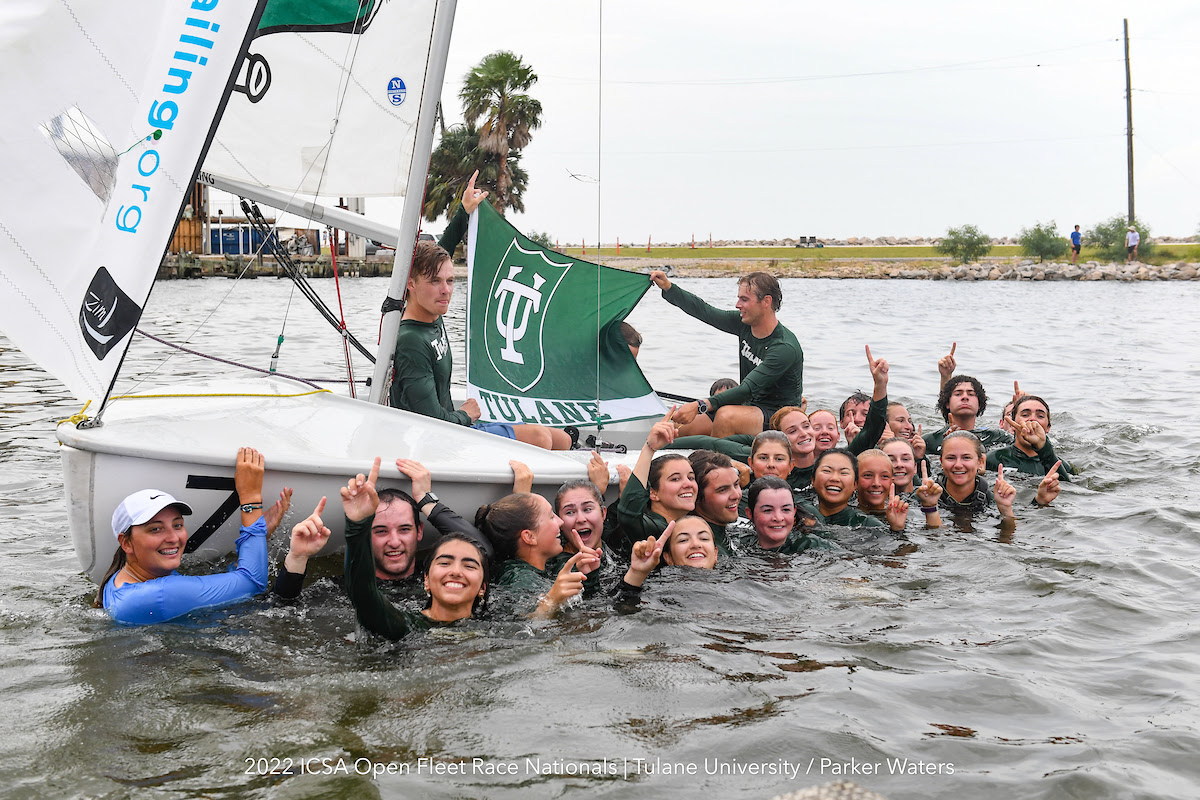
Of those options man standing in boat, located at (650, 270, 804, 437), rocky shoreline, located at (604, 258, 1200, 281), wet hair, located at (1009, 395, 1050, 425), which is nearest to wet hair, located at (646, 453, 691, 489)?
man standing in boat, located at (650, 270, 804, 437)

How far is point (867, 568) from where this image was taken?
Result: 19.3ft

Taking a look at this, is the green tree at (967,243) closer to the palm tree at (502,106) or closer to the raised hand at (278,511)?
the palm tree at (502,106)

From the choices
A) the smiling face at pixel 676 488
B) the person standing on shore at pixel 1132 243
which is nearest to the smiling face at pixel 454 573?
the smiling face at pixel 676 488

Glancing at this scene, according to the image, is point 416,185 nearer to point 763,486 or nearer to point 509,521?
point 509,521

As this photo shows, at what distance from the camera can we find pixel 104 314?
4551mm

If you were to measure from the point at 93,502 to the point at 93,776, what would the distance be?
158 cm

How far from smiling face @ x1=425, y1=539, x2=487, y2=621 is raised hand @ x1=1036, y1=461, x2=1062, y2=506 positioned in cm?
446

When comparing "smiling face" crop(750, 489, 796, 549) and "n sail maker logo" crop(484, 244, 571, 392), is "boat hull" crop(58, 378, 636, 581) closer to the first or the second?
"n sail maker logo" crop(484, 244, 571, 392)

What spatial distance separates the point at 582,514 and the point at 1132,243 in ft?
153

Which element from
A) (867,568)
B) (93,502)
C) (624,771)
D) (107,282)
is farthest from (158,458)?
(867,568)

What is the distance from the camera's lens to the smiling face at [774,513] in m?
5.74

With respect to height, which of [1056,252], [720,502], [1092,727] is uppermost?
[1056,252]

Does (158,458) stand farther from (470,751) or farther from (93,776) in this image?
(470,751)

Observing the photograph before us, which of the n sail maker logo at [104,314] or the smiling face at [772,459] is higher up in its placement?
the n sail maker logo at [104,314]
